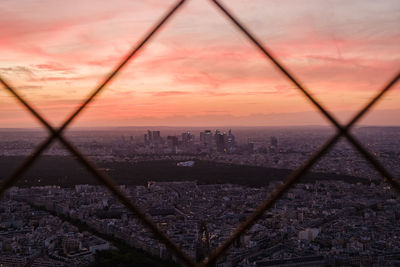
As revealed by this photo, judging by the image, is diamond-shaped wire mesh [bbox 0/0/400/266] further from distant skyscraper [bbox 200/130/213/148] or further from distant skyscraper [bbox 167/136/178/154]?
distant skyscraper [bbox 200/130/213/148]

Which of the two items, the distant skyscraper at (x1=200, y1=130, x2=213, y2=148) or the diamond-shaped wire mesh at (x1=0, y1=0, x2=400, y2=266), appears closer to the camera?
the diamond-shaped wire mesh at (x1=0, y1=0, x2=400, y2=266)

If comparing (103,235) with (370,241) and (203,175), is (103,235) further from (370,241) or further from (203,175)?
(203,175)

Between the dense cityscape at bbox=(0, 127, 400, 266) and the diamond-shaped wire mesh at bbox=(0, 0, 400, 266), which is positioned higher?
the diamond-shaped wire mesh at bbox=(0, 0, 400, 266)

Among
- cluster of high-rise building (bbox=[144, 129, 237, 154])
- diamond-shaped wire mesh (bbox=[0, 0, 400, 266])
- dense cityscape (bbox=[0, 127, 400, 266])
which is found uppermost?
cluster of high-rise building (bbox=[144, 129, 237, 154])

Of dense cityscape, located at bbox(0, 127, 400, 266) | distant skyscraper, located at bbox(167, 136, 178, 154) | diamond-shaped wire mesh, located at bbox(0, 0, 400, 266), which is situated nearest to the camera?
diamond-shaped wire mesh, located at bbox(0, 0, 400, 266)

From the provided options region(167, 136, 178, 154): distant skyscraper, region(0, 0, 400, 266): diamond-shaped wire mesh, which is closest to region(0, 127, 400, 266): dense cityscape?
region(0, 0, 400, 266): diamond-shaped wire mesh

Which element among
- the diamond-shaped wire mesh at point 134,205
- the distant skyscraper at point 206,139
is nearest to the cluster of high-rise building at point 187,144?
the distant skyscraper at point 206,139

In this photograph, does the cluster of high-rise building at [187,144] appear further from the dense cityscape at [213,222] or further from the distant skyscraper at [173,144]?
the dense cityscape at [213,222]

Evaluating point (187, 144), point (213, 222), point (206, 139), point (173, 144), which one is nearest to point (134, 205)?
point (213, 222)

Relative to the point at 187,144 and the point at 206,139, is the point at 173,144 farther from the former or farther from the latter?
the point at 206,139

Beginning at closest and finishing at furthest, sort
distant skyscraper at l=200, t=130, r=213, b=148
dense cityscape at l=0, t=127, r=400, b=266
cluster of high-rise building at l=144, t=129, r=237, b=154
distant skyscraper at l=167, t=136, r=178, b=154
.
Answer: dense cityscape at l=0, t=127, r=400, b=266, distant skyscraper at l=167, t=136, r=178, b=154, cluster of high-rise building at l=144, t=129, r=237, b=154, distant skyscraper at l=200, t=130, r=213, b=148
